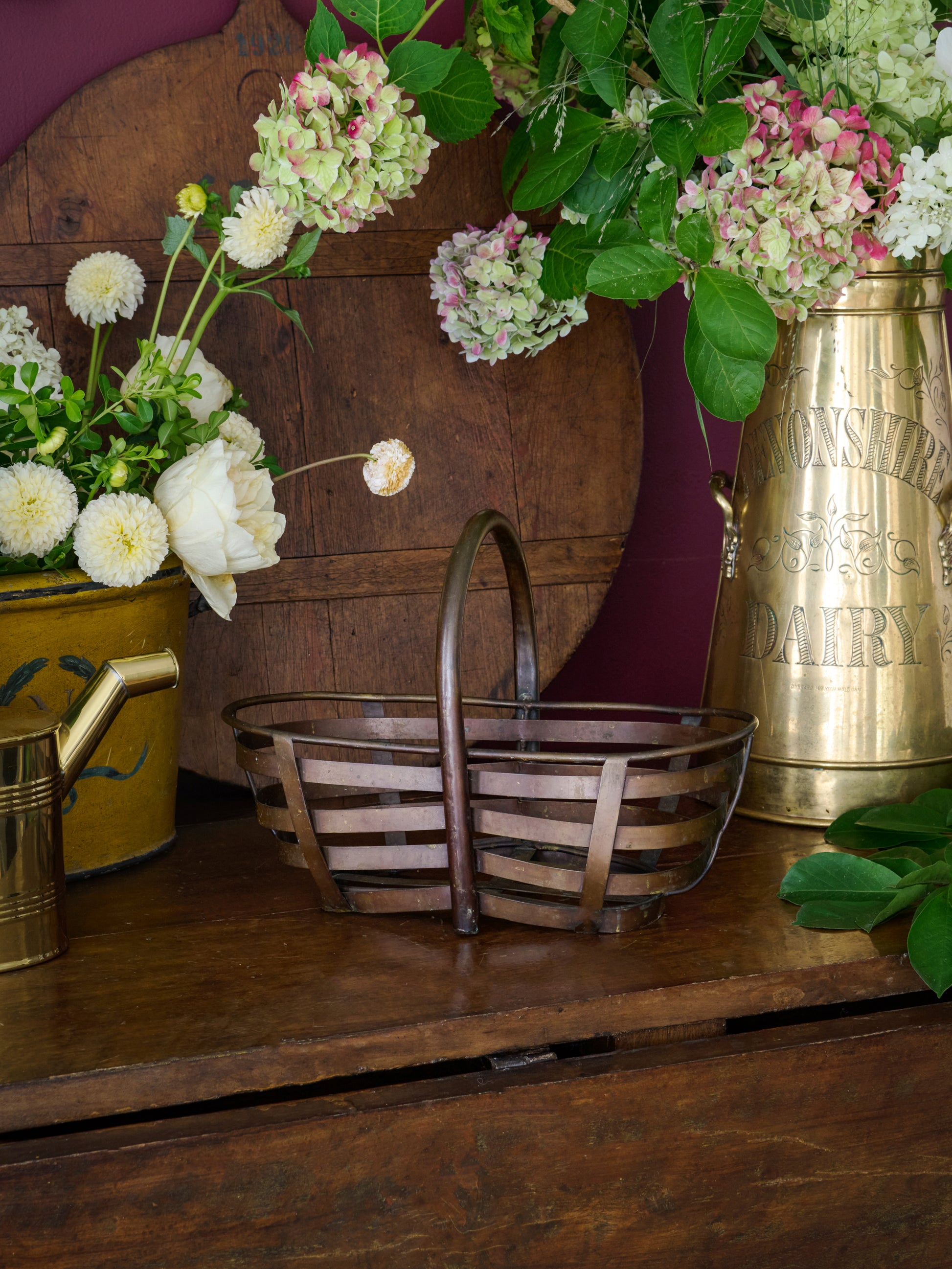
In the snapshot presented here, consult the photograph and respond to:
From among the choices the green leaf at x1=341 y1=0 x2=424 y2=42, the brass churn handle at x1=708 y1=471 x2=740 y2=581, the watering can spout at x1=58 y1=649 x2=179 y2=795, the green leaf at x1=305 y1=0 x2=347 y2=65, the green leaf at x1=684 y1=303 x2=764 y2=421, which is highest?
the green leaf at x1=341 y1=0 x2=424 y2=42

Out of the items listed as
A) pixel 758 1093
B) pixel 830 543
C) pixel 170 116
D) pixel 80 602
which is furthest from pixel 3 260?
pixel 758 1093

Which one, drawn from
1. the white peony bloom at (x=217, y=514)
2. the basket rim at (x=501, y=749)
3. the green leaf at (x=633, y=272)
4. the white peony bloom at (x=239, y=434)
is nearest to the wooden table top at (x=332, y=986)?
the basket rim at (x=501, y=749)

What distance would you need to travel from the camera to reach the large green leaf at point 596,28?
85 centimetres

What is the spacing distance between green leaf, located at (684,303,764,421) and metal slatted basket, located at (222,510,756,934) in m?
0.18

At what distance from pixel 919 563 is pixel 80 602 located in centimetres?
70

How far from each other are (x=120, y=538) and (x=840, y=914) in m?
0.56

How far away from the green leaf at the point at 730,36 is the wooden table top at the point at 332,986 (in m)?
0.61

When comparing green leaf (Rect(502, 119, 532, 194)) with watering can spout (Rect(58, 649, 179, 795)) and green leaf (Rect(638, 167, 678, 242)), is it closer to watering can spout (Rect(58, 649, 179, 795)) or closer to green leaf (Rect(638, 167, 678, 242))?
green leaf (Rect(638, 167, 678, 242))

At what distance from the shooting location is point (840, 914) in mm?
797

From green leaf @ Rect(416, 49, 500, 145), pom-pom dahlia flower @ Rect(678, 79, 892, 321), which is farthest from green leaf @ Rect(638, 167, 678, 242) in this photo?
green leaf @ Rect(416, 49, 500, 145)

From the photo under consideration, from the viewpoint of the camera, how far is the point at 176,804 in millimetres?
1144

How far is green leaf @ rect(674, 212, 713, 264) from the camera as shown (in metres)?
0.83

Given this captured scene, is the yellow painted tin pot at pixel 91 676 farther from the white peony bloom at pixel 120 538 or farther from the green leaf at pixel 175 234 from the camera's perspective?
the green leaf at pixel 175 234

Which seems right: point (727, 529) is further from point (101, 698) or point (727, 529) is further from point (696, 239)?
point (101, 698)
